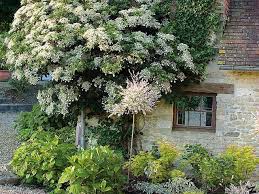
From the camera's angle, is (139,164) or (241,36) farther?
(241,36)

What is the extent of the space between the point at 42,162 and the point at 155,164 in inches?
96.2

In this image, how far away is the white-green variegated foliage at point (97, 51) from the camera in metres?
11.6

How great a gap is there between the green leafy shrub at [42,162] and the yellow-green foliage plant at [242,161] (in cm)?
357

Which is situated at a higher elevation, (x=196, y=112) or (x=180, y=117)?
(x=196, y=112)

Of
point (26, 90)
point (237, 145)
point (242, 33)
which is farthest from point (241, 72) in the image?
point (26, 90)

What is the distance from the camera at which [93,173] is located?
1028cm

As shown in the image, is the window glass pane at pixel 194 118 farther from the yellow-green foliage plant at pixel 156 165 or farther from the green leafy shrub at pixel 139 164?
the green leafy shrub at pixel 139 164

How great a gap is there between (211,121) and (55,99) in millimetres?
3829

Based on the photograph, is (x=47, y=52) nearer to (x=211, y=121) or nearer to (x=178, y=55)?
(x=178, y=55)

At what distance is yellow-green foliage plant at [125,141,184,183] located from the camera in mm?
11383

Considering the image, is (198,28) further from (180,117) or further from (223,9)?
(180,117)

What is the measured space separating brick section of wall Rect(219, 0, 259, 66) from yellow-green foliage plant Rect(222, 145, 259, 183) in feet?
6.48

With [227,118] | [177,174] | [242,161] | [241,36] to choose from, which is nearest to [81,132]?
[177,174]

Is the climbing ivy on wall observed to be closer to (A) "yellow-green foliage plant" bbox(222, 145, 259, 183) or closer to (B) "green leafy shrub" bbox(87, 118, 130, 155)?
(B) "green leafy shrub" bbox(87, 118, 130, 155)
